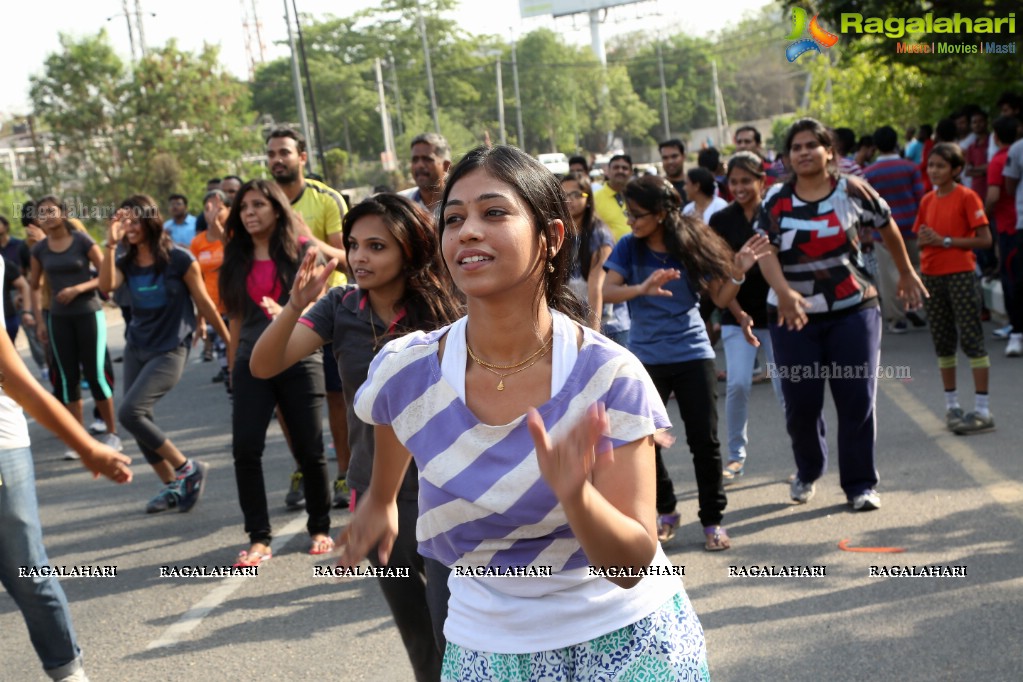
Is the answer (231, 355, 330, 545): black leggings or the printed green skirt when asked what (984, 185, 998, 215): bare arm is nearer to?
(231, 355, 330, 545): black leggings

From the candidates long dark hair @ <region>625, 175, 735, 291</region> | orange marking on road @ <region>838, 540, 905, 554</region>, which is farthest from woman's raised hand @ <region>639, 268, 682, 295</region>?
orange marking on road @ <region>838, 540, 905, 554</region>

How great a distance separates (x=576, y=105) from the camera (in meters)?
110

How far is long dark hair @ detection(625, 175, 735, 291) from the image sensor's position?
6191 millimetres

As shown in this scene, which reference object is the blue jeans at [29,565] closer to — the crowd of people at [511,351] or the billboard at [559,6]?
the crowd of people at [511,351]

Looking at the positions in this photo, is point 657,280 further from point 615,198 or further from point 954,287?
point 615,198

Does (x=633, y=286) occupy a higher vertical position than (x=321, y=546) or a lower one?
higher

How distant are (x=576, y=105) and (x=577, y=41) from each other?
7336 mm

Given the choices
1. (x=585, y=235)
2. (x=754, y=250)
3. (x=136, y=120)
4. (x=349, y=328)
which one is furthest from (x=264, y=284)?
(x=136, y=120)

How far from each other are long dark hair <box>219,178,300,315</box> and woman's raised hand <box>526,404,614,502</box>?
462 centimetres

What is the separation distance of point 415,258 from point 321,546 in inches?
107

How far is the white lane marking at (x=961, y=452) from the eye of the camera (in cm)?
651

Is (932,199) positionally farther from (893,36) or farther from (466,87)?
(466,87)

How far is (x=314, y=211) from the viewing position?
7.83 metres

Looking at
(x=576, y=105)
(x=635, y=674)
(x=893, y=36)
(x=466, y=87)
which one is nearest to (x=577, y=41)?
(x=576, y=105)
